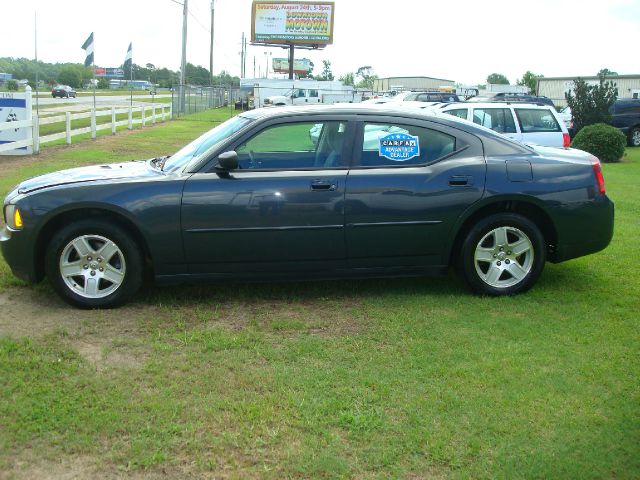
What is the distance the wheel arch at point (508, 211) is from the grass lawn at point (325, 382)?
404 millimetres

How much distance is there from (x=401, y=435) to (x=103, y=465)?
140cm

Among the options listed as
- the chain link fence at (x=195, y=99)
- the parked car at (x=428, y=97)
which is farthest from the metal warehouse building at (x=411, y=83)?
the parked car at (x=428, y=97)

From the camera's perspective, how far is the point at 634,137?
2514 centimetres

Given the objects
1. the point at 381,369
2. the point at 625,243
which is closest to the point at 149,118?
the point at 625,243

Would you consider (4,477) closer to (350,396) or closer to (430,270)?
(350,396)

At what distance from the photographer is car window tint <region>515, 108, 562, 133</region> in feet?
45.4

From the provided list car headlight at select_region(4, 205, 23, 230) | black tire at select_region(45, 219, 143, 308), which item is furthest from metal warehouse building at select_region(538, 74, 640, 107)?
car headlight at select_region(4, 205, 23, 230)

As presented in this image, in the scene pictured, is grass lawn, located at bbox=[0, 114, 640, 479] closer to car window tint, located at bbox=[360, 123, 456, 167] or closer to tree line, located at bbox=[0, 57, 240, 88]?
car window tint, located at bbox=[360, 123, 456, 167]

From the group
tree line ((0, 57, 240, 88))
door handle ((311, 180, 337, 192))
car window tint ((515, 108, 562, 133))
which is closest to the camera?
door handle ((311, 180, 337, 192))

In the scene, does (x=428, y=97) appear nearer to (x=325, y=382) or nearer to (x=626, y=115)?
(x=626, y=115)

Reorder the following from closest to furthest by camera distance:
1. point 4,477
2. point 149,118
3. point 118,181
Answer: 1. point 4,477
2. point 118,181
3. point 149,118

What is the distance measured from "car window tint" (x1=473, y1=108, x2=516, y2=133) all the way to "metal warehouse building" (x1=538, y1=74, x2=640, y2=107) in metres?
28.6

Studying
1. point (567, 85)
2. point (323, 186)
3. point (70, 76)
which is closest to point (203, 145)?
point (323, 186)

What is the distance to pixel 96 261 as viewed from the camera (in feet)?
17.4
